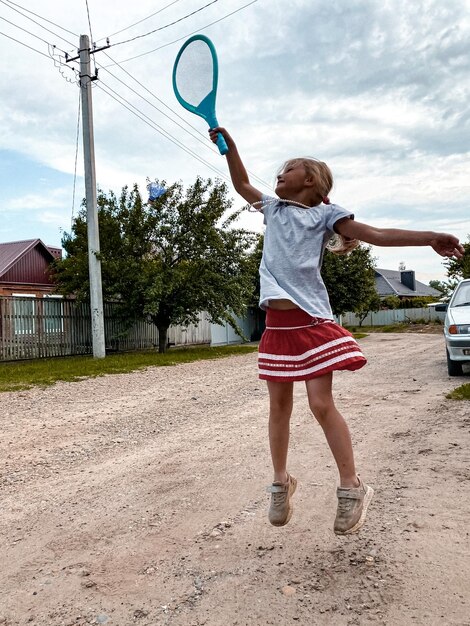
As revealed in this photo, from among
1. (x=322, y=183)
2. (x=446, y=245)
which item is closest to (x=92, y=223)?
(x=322, y=183)

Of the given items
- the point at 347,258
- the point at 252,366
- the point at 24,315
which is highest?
the point at 347,258

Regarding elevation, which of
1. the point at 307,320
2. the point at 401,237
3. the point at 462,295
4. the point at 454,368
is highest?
the point at 401,237

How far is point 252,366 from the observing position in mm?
12297

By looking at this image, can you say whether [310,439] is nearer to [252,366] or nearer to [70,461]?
[70,461]

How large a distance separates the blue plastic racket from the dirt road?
2217mm

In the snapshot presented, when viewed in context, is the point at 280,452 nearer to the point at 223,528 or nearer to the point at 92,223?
the point at 223,528

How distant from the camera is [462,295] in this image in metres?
9.48

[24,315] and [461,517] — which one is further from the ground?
[24,315]

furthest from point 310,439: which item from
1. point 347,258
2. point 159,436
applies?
point 347,258

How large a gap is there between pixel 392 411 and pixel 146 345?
1570 cm

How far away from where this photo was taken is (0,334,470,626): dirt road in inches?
80.6

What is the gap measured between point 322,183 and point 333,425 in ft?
3.86

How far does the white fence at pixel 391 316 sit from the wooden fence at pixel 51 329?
28.6 meters

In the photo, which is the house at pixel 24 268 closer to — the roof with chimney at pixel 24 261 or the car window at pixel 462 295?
the roof with chimney at pixel 24 261
